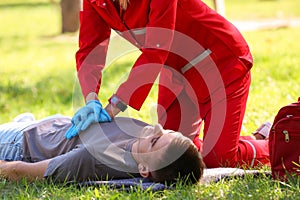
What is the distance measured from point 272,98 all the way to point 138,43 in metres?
2.52

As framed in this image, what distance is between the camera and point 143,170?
3387mm

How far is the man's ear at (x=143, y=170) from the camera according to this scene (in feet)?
11.1

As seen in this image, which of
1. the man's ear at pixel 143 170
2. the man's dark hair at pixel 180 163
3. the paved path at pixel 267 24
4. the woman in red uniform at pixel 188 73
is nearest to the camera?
the man's dark hair at pixel 180 163

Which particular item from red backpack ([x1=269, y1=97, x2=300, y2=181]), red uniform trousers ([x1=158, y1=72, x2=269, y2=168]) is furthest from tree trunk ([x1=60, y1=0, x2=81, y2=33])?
red backpack ([x1=269, y1=97, x2=300, y2=181])

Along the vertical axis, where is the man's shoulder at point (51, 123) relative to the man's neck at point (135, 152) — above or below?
below

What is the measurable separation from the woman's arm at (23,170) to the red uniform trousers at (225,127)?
1.01 meters

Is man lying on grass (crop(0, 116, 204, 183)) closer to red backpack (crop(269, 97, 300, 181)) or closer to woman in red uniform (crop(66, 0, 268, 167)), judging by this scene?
woman in red uniform (crop(66, 0, 268, 167))

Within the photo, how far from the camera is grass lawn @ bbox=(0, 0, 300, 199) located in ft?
10.7

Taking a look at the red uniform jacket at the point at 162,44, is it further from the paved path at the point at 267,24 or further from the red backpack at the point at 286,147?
the paved path at the point at 267,24

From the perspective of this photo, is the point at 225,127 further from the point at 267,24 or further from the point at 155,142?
the point at 267,24

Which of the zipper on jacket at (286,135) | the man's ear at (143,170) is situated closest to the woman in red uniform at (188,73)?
the man's ear at (143,170)

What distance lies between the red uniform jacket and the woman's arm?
0.53 m

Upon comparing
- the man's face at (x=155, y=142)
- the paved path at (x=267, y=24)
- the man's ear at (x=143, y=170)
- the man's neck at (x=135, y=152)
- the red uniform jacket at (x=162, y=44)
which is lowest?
the paved path at (x=267, y=24)

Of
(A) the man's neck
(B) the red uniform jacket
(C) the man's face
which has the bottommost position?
(A) the man's neck
